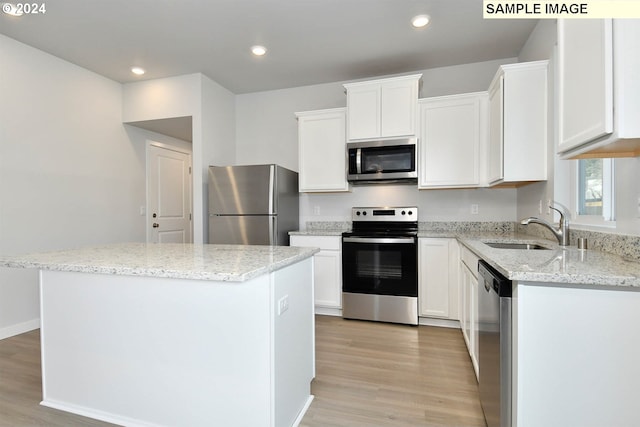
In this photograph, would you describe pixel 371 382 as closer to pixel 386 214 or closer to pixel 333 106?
pixel 386 214

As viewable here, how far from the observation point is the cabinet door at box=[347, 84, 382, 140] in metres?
3.27

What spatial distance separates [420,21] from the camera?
8.62ft

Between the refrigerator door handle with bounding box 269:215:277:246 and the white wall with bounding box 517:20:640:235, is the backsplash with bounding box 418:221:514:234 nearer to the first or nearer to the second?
the white wall with bounding box 517:20:640:235

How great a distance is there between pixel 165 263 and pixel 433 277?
2411 millimetres

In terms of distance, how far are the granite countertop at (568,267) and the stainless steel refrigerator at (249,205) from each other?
2172mm

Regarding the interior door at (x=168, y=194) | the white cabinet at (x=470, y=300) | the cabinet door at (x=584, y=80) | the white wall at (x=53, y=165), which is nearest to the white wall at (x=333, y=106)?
the white cabinet at (x=470, y=300)

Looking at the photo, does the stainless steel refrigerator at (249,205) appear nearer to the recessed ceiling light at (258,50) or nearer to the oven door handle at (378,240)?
the oven door handle at (378,240)

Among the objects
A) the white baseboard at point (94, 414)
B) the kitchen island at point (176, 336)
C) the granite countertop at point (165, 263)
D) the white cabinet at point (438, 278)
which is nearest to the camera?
the granite countertop at point (165, 263)

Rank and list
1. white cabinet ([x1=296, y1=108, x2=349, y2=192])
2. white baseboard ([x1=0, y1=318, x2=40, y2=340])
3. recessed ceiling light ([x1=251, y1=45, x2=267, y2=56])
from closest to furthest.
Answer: white baseboard ([x1=0, y1=318, x2=40, y2=340]), recessed ceiling light ([x1=251, y1=45, x2=267, y2=56]), white cabinet ([x1=296, y1=108, x2=349, y2=192])

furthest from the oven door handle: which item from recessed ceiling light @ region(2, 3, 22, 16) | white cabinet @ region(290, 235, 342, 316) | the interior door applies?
recessed ceiling light @ region(2, 3, 22, 16)

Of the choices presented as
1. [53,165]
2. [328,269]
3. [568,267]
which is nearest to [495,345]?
[568,267]

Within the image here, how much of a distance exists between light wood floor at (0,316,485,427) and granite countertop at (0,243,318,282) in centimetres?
87

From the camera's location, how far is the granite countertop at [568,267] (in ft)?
3.66

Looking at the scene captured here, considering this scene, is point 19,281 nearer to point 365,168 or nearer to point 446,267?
point 365,168
